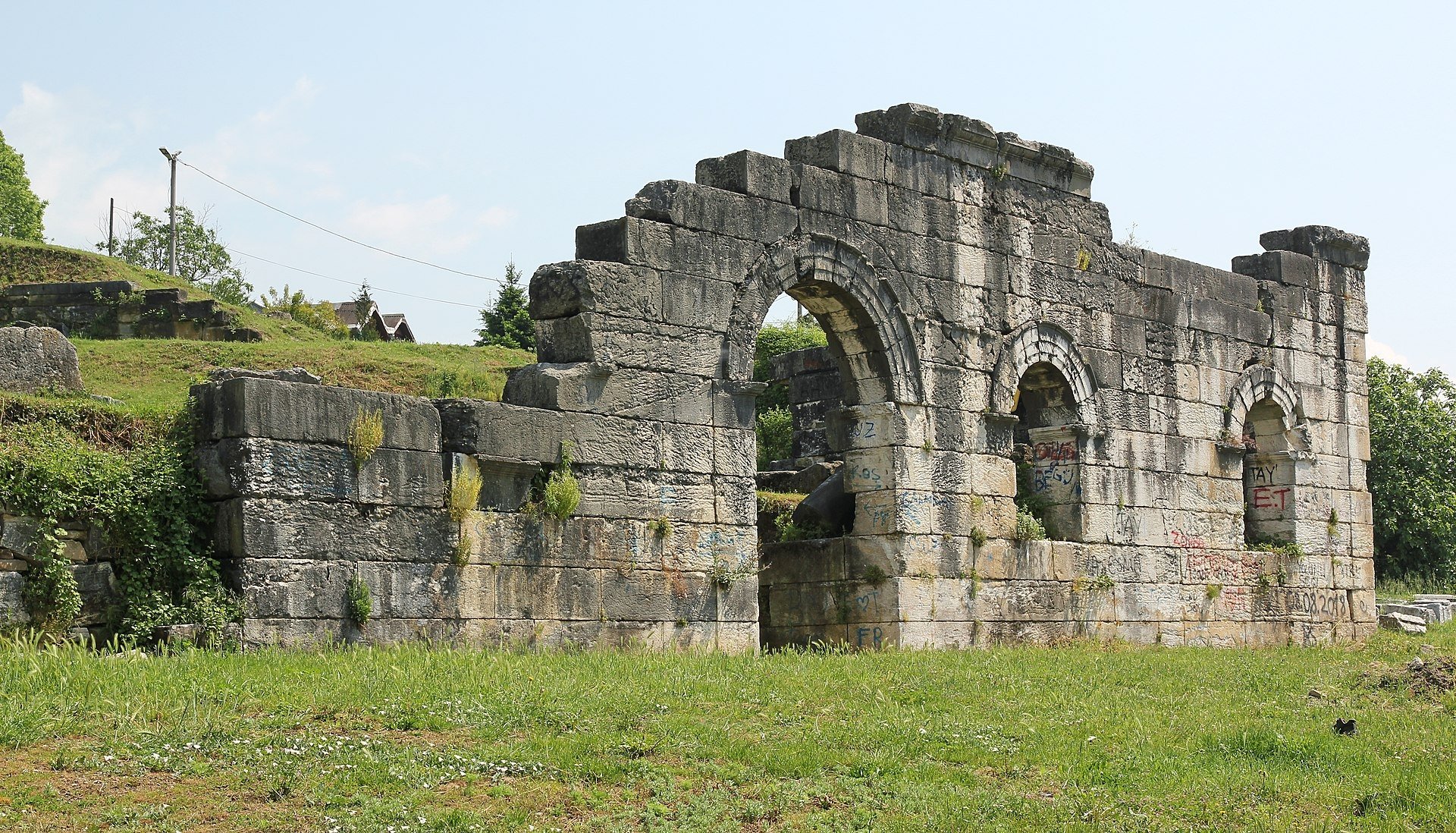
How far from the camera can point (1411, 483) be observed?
30656mm

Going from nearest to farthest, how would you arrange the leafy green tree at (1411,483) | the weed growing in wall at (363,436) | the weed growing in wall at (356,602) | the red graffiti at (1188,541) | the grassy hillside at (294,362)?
the weed growing in wall at (356,602), the weed growing in wall at (363,436), the red graffiti at (1188,541), the grassy hillside at (294,362), the leafy green tree at (1411,483)

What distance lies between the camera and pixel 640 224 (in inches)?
492

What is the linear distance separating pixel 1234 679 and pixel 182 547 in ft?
26.5

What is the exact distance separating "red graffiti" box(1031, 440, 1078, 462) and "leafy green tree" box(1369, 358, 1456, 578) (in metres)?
16.7

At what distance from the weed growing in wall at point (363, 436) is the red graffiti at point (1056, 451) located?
7.82 m

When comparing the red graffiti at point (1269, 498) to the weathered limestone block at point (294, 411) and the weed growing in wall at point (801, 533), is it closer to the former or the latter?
the weed growing in wall at point (801, 533)

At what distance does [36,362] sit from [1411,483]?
85.7 feet

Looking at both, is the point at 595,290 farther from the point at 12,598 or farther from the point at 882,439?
the point at 12,598

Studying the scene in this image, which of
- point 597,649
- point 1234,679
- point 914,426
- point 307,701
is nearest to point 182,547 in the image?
point 307,701

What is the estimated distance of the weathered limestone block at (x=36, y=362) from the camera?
12.6 metres

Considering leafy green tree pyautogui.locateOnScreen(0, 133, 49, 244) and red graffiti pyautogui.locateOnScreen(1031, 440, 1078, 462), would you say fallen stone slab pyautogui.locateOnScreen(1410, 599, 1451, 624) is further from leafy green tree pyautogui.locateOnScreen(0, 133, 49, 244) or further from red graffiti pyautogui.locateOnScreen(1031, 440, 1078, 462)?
leafy green tree pyautogui.locateOnScreen(0, 133, 49, 244)

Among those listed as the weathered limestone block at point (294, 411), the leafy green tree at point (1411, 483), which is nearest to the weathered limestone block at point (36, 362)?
the weathered limestone block at point (294, 411)

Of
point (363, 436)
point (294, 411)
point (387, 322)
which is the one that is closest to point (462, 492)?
point (363, 436)

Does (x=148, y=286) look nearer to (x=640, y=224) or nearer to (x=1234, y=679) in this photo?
(x=640, y=224)
